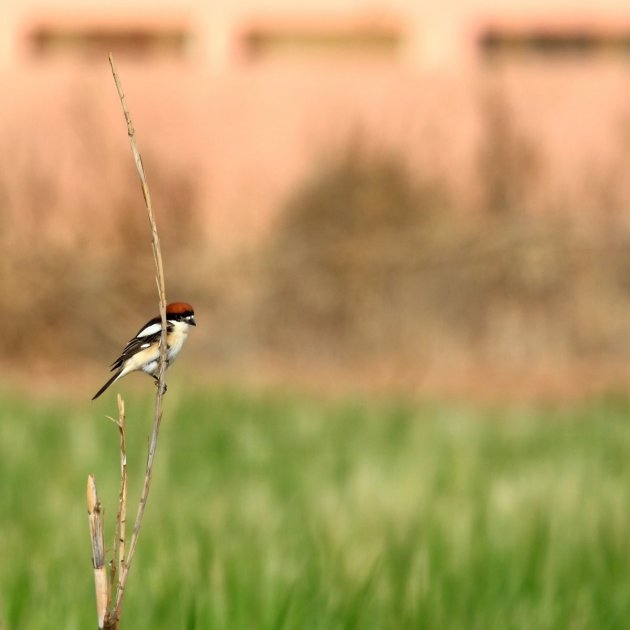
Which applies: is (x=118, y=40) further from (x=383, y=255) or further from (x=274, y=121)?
(x=383, y=255)

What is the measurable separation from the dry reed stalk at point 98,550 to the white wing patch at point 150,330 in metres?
0.17

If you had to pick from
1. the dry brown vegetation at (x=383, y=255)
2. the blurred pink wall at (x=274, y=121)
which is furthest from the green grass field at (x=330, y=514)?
the blurred pink wall at (x=274, y=121)

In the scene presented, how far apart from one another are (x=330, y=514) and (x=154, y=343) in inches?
169

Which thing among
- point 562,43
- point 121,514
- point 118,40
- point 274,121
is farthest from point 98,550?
point 562,43

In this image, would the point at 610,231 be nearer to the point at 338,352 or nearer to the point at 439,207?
the point at 439,207

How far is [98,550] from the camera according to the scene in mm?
1617

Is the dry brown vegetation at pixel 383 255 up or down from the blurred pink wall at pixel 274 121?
down

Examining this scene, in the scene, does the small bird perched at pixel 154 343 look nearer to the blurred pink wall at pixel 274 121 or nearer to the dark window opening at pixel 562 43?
the blurred pink wall at pixel 274 121

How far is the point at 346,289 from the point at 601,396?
484 cm

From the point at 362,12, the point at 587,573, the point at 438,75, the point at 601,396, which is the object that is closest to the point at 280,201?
the point at 438,75

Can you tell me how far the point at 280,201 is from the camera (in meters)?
16.3

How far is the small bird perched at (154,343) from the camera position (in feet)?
4.69

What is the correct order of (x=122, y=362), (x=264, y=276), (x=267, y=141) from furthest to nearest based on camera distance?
1. (x=267, y=141)
2. (x=264, y=276)
3. (x=122, y=362)

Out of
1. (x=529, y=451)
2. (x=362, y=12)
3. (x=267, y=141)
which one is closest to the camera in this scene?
(x=529, y=451)
